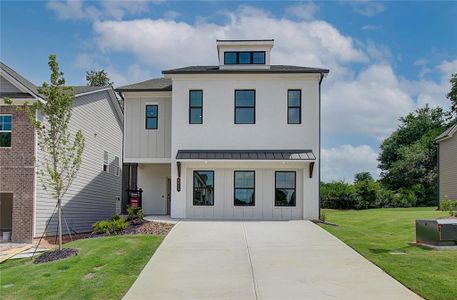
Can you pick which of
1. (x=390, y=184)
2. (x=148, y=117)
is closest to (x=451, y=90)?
(x=390, y=184)

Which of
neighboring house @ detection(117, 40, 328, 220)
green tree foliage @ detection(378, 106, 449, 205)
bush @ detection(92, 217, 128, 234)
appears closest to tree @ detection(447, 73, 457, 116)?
green tree foliage @ detection(378, 106, 449, 205)

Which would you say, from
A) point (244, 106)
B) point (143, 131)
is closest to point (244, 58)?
point (244, 106)

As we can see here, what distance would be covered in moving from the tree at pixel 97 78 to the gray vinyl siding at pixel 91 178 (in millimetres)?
19332

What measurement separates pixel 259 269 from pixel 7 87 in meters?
13.9

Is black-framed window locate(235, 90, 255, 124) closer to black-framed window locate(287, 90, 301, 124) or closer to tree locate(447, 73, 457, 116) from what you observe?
black-framed window locate(287, 90, 301, 124)

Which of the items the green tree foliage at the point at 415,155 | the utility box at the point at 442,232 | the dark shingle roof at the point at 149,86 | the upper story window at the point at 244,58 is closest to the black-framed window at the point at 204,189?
the dark shingle roof at the point at 149,86

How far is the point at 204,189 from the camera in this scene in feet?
66.0

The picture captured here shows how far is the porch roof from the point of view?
1912 centimetres

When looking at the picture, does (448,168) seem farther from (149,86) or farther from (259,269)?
(259,269)

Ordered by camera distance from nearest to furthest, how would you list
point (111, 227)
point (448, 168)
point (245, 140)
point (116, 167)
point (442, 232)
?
point (442, 232), point (111, 227), point (245, 140), point (448, 168), point (116, 167)

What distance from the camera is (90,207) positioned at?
966 inches

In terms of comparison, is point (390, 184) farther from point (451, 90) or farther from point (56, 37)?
point (56, 37)

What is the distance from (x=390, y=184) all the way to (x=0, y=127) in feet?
120

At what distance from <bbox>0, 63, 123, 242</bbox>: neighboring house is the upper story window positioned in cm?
743
